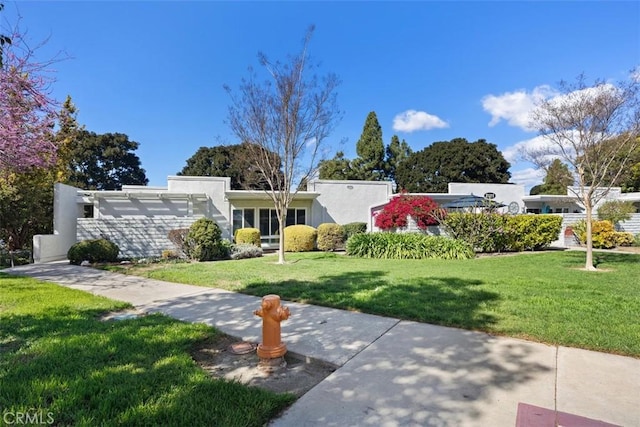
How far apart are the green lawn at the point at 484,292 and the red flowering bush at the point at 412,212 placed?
3.87m

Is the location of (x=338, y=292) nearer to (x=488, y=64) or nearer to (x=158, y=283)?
(x=158, y=283)

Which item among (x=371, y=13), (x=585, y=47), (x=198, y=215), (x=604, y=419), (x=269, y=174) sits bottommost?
(x=604, y=419)

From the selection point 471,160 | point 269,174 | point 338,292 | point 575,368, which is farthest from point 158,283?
point 471,160

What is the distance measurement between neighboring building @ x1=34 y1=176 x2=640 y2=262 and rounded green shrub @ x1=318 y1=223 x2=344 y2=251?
2215 mm

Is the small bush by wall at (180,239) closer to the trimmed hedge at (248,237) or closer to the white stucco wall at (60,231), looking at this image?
the trimmed hedge at (248,237)

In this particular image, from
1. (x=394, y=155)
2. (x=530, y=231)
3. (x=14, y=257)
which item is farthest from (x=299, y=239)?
(x=394, y=155)

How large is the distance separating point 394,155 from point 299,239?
89.1 feet

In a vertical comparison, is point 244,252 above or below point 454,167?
below

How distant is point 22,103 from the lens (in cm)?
657

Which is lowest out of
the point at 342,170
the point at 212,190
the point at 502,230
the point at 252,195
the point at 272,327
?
the point at 272,327

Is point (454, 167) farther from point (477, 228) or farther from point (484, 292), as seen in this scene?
point (484, 292)

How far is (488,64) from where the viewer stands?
12.5 meters

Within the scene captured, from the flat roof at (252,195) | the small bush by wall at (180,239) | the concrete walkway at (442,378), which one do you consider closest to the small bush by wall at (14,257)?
the small bush by wall at (180,239)

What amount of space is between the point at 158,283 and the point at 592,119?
1193 centimetres
